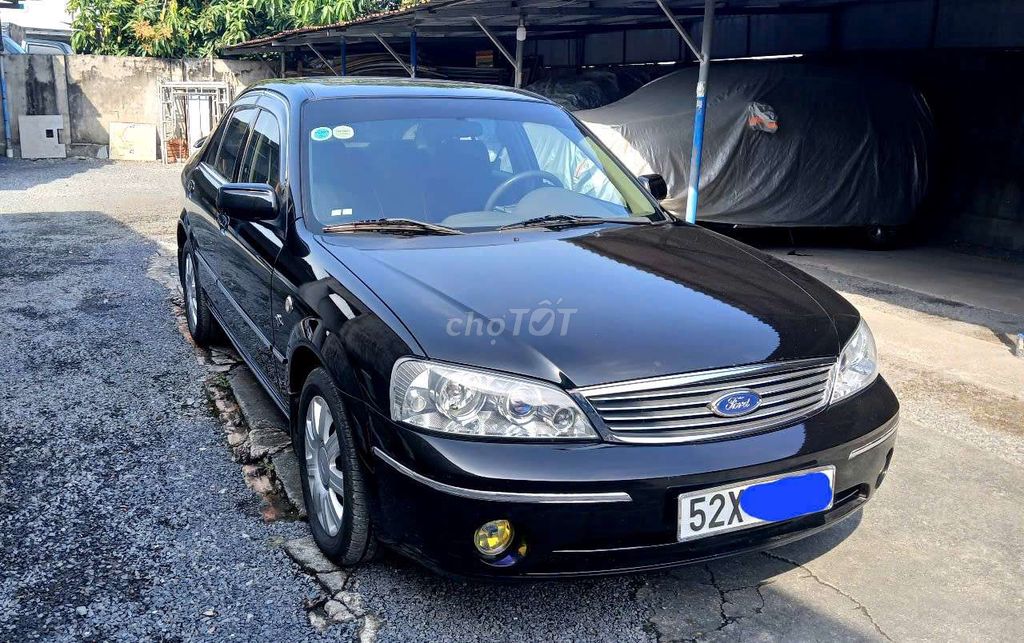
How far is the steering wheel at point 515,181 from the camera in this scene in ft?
11.9

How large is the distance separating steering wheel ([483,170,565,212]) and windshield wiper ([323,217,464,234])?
271mm

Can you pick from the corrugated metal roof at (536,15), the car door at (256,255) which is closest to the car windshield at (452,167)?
the car door at (256,255)

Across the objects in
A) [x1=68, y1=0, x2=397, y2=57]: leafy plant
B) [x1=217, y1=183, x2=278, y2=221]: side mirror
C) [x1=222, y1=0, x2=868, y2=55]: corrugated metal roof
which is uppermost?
[x1=68, y1=0, x2=397, y2=57]: leafy plant

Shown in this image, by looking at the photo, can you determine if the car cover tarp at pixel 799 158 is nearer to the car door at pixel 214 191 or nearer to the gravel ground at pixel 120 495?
the car door at pixel 214 191

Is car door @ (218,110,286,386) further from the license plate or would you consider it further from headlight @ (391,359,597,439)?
the license plate

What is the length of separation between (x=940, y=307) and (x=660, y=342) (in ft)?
18.5

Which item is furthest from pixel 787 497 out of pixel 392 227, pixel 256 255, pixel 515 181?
pixel 256 255

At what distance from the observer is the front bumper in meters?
2.35

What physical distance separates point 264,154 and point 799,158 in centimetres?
728

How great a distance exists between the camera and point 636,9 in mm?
10906

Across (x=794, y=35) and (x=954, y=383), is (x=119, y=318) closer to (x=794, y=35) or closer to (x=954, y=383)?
(x=954, y=383)

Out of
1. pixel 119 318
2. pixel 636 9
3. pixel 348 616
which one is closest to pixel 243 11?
pixel 636 9

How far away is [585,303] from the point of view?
278 cm

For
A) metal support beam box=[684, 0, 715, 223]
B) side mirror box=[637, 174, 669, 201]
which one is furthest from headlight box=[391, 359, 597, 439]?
metal support beam box=[684, 0, 715, 223]
